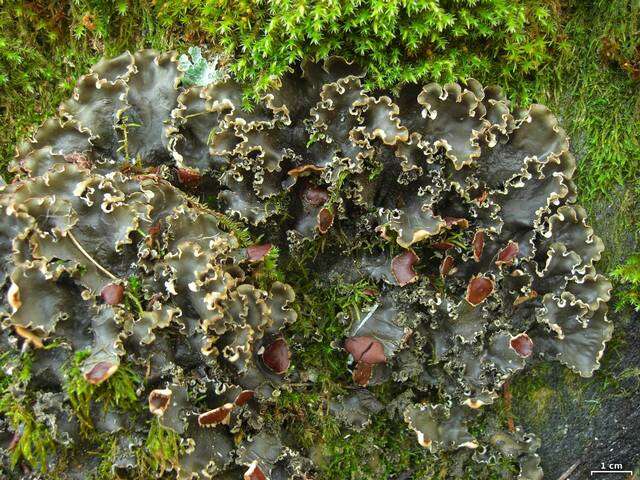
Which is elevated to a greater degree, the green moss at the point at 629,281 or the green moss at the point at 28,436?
the green moss at the point at 28,436

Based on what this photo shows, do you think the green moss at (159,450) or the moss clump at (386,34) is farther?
the moss clump at (386,34)

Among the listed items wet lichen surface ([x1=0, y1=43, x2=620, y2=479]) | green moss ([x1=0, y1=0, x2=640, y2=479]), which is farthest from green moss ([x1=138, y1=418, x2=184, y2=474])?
green moss ([x1=0, y1=0, x2=640, y2=479])

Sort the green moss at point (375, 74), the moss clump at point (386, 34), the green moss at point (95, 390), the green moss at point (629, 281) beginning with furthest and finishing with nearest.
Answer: the green moss at point (629, 281)
the green moss at point (375, 74)
the moss clump at point (386, 34)
the green moss at point (95, 390)

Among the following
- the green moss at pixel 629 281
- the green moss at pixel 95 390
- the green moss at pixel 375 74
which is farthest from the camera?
the green moss at pixel 629 281

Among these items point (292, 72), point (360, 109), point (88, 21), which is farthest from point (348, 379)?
point (88, 21)

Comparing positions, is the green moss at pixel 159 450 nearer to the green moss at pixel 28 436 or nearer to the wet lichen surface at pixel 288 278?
the wet lichen surface at pixel 288 278

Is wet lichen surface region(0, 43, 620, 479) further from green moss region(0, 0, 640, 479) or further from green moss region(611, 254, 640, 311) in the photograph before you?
green moss region(611, 254, 640, 311)

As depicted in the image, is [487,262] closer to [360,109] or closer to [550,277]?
[550,277]

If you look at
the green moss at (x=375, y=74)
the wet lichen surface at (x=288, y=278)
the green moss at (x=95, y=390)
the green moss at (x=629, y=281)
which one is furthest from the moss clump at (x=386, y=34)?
the green moss at (x=95, y=390)

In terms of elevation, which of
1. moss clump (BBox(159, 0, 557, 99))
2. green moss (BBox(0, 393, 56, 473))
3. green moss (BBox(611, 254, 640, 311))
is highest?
moss clump (BBox(159, 0, 557, 99))

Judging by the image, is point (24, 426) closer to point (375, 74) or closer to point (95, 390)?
Result: point (95, 390)
